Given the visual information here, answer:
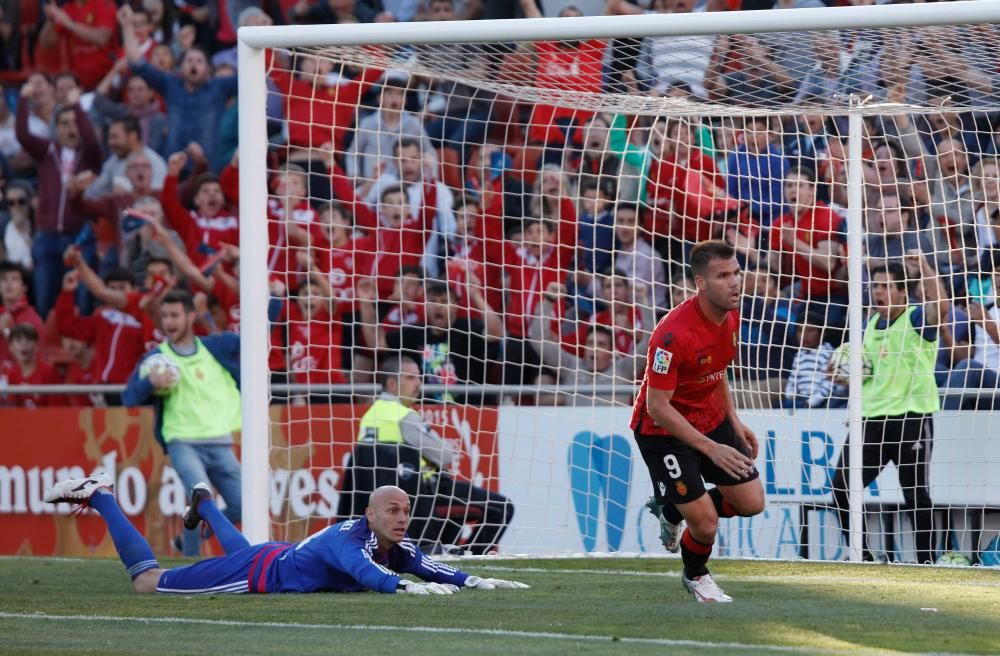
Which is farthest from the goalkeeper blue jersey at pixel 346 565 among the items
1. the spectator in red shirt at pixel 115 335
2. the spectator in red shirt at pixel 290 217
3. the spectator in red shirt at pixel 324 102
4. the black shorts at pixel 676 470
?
the spectator in red shirt at pixel 115 335

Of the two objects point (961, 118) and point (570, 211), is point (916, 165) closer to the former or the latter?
point (961, 118)

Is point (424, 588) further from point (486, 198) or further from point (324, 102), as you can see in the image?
point (324, 102)

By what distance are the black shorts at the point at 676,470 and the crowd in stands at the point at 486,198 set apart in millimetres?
2820

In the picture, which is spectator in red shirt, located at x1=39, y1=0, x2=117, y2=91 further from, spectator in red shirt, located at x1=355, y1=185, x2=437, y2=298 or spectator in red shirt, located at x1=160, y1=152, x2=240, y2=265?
spectator in red shirt, located at x1=355, y1=185, x2=437, y2=298

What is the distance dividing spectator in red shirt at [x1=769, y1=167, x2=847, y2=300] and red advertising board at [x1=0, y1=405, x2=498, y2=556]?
2.58 meters

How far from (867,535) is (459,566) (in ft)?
9.07

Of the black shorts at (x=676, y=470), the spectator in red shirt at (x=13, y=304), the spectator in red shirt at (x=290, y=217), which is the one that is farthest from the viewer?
the spectator in red shirt at (x=13, y=304)

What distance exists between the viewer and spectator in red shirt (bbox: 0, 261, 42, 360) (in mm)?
14164

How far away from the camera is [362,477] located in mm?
11266

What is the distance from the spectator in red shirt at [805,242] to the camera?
10.9 m

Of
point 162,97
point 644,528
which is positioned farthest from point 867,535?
point 162,97

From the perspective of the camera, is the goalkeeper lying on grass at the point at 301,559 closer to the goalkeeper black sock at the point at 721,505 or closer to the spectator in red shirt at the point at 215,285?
the goalkeeper black sock at the point at 721,505

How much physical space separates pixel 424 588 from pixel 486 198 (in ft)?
17.5

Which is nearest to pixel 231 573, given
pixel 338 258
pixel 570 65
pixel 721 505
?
pixel 721 505
